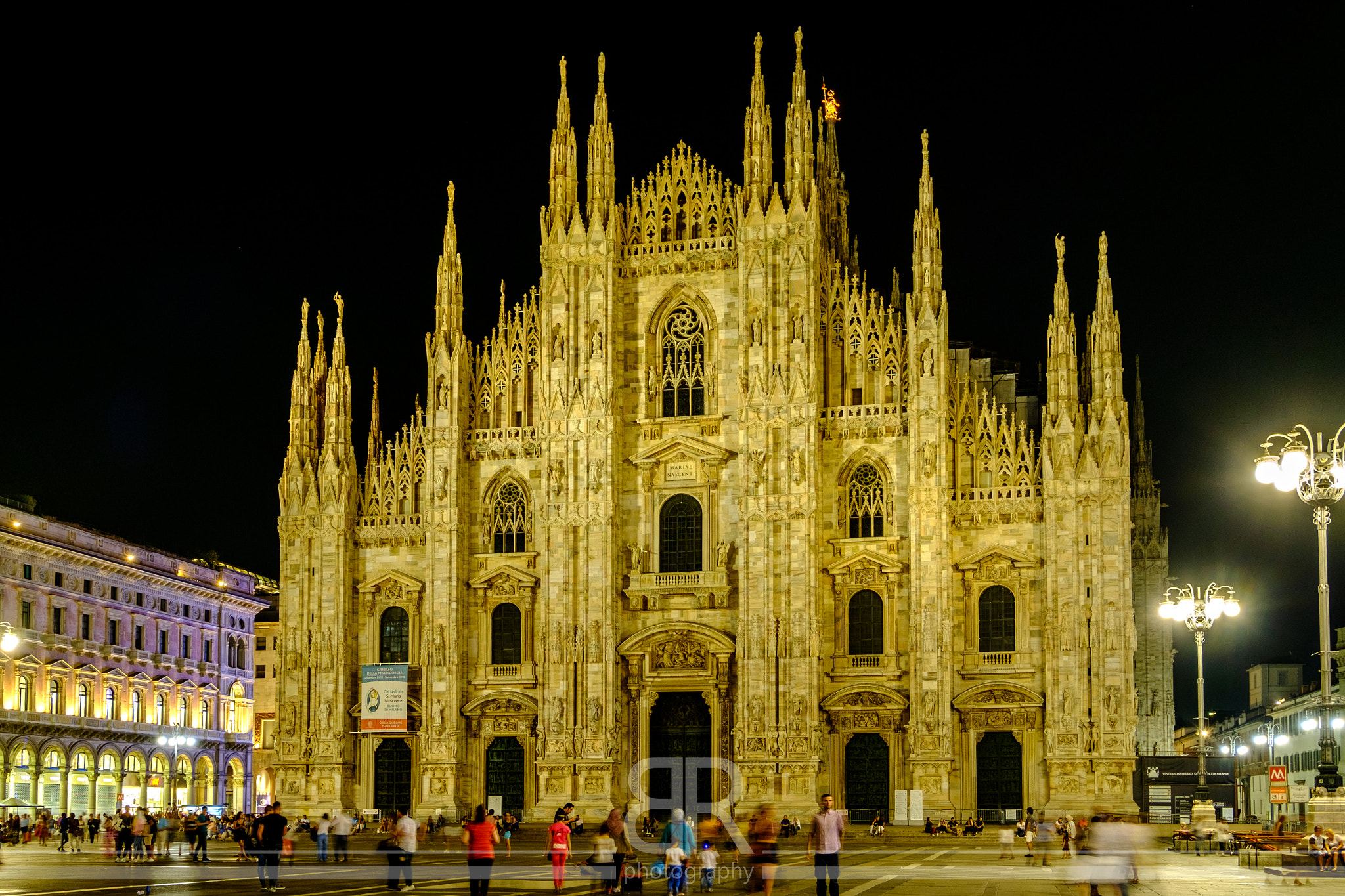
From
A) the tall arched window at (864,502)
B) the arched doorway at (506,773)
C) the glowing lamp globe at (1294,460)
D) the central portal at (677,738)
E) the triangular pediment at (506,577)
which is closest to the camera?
the glowing lamp globe at (1294,460)

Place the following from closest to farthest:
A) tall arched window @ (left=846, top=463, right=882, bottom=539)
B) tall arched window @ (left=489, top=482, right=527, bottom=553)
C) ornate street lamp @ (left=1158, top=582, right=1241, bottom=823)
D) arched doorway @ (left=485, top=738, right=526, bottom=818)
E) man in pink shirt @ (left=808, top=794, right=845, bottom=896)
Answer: man in pink shirt @ (left=808, top=794, right=845, bottom=896), ornate street lamp @ (left=1158, top=582, right=1241, bottom=823), tall arched window @ (left=846, top=463, right=882, bottom=539), arched doorway @ (left=485, top=738, right=526, bottom=818), tall arched window @ (left=489, top=482, right=527, bottom=553)

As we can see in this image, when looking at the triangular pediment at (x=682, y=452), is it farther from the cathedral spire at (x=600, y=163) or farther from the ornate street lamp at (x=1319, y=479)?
the ornate street lamp at (x=1319, y=479)

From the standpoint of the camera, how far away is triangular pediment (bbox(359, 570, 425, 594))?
191 ft

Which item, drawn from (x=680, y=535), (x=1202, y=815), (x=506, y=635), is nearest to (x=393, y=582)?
(x=506, y=635)

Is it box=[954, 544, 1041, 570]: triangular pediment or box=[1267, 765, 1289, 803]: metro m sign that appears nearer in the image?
box=[1267, 765, 1289, 803]: metro m sign

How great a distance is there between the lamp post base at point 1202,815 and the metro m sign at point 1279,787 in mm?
11781

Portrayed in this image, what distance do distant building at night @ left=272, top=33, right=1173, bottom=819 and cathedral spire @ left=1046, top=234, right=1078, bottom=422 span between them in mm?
98

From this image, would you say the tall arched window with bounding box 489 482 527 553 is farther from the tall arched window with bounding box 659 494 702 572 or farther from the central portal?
the central portal

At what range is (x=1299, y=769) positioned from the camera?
96.0 meters

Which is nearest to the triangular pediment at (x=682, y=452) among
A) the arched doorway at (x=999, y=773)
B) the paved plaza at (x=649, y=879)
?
the arched doorway at (x=999, y=773)

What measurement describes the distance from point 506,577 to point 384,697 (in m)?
5.70

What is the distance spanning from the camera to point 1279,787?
34094 millimetres

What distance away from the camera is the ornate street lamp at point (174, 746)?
79500 mm

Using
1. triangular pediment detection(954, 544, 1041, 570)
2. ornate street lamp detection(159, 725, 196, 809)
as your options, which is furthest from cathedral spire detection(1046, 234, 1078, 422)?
ornate street lamp detection(159, 725, 196, 809)
